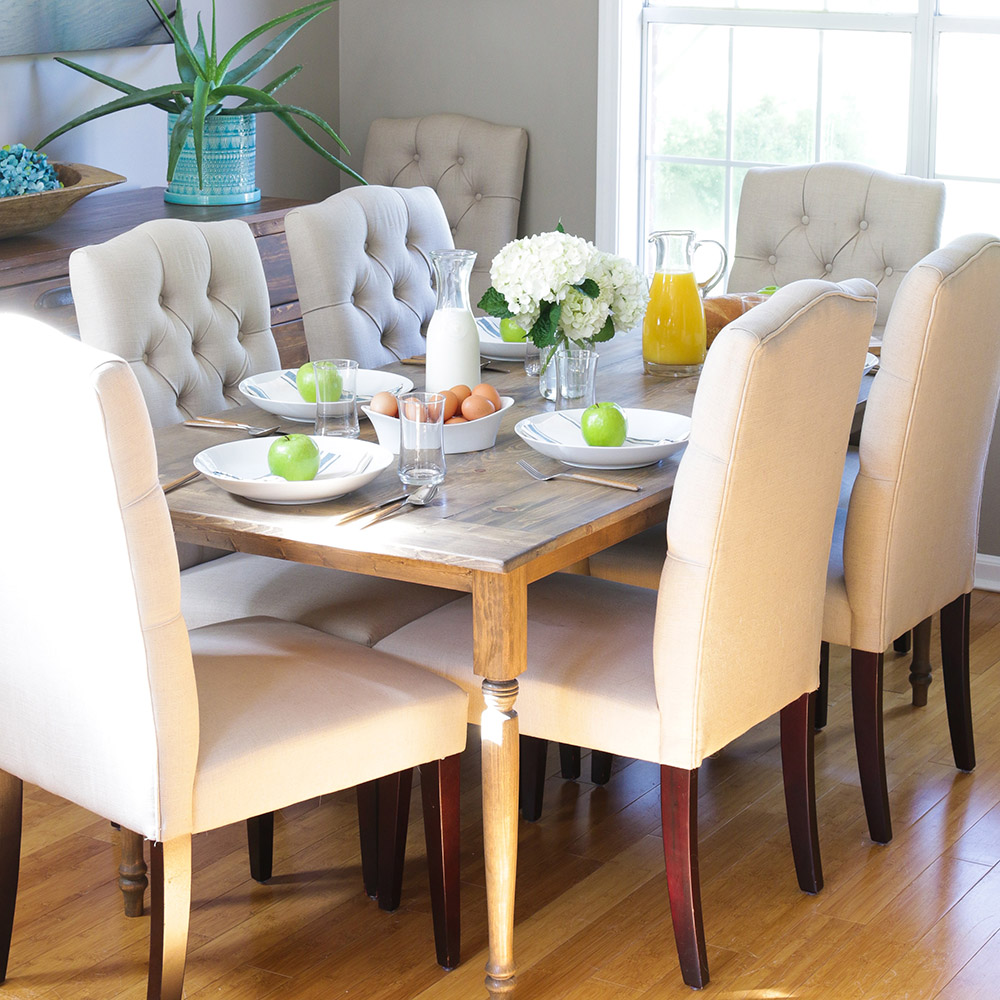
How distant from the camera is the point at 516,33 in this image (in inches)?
164

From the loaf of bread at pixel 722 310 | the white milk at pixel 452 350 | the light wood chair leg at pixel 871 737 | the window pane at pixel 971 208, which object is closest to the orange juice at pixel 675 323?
the loaf of bread at pixel 722 310

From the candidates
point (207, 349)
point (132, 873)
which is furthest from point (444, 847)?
point (207, 349)

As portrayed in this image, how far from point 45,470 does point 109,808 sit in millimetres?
420

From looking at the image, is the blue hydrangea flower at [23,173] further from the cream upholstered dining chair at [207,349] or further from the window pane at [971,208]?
the window pane at [971,208]

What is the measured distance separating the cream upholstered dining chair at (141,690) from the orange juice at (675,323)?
98cm

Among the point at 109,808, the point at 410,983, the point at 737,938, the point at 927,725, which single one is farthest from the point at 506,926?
the point at 927,725

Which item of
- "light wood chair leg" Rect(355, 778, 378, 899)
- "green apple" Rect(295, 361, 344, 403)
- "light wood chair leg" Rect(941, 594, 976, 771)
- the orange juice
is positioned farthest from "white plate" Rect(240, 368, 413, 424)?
"light wood chair leg" Rect(941, 594, 976, 771)

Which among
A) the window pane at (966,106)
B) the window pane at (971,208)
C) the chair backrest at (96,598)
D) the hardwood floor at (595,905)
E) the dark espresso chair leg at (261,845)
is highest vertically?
the window pane at (966,106)

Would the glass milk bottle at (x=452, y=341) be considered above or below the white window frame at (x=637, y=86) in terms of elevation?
below

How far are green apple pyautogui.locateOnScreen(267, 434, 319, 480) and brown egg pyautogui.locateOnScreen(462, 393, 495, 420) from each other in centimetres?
32

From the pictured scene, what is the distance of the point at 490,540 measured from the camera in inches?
73.0

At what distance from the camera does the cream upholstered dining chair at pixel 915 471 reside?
88.0 inches

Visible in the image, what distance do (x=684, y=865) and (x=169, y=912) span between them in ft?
2.27

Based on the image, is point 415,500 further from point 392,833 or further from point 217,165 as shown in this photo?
point 217,165
